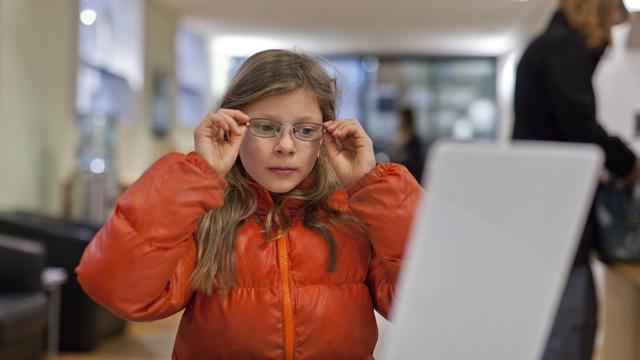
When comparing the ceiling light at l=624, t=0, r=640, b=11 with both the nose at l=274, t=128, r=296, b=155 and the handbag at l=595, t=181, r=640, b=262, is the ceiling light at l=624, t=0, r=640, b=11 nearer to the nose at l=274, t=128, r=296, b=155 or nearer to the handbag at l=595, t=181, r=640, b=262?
the handbag at l=595, t=181, r=640, b=262

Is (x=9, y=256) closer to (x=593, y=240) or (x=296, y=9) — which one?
(x=593, y=240)

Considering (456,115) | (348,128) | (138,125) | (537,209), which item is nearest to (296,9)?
(138,125)

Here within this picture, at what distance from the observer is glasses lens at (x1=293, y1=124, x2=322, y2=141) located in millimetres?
1288

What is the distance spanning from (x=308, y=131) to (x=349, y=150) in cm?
8

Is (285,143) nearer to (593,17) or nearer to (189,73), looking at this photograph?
(593,17)

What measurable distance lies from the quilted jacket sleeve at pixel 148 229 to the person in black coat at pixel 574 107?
1468 millimetres

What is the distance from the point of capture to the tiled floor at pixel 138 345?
457cm

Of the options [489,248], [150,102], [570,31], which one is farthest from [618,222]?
[150,102]

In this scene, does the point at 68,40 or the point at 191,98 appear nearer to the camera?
the point at 68,40

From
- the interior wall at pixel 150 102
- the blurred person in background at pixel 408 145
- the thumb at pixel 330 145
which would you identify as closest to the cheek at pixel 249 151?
the thumb at pixel 330 145

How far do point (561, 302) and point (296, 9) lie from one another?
7.32m

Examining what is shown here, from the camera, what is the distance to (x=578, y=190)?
445 mm

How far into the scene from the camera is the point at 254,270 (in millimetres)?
1294

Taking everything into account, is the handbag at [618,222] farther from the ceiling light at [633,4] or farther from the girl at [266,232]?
the ceiling light at [633,4]
